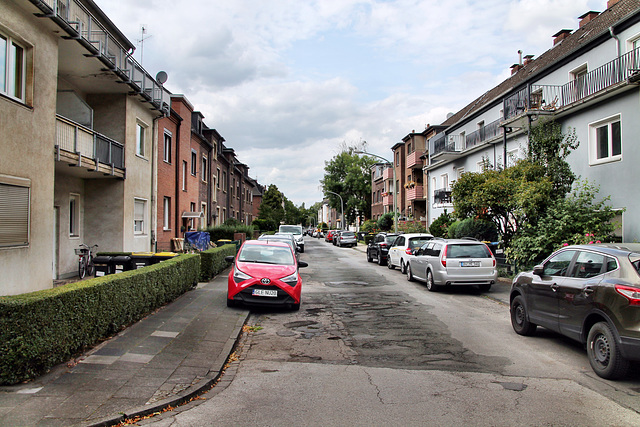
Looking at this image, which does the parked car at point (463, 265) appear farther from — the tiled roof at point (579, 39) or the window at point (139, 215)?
the window at point (139, 215)

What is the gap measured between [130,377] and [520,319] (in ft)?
20.4

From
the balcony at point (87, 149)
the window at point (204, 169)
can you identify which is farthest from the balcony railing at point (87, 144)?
the window at point (204, 169)

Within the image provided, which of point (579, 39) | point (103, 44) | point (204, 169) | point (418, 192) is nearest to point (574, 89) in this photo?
point (579, 39)

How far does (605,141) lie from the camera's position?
14320mm

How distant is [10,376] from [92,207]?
1136cm

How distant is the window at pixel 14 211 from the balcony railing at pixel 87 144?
2.05m

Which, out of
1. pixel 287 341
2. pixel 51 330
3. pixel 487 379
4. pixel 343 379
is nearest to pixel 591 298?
pixel 487 379

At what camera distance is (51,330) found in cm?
500

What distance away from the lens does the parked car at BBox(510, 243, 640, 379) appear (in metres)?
4.96

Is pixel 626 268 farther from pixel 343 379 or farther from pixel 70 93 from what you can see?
pixel 70 93

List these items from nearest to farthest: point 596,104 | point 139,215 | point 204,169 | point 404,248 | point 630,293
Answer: point 630,293 < point 596,104 < point 139,215 < point 404,248 < point 204,169

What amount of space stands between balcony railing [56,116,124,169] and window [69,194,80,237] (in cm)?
172

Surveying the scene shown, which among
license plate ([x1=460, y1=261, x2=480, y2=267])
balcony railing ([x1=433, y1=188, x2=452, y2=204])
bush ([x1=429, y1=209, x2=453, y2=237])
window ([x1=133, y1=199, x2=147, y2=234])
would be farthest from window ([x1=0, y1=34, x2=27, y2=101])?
balcony railing ([x1=433, y1=188, x2=452, y2=204])

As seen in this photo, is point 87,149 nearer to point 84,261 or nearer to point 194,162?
point 84,261
